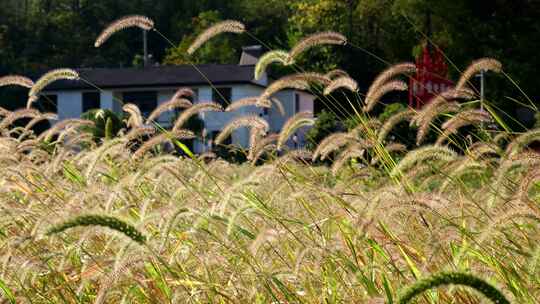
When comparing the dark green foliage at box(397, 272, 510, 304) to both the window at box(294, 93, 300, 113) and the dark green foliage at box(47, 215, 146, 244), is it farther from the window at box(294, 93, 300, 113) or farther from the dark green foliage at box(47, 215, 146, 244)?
the window at box(294, 93, 300, 113)

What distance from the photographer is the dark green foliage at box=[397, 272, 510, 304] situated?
157 centimetres

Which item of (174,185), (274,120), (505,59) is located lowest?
(274,120)

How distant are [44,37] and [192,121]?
93.1 feet

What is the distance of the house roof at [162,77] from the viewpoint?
40.7 meters

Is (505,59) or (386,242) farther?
(505,59)

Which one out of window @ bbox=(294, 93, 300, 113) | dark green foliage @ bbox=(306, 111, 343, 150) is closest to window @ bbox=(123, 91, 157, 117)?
window @ bbox=(294, 93, 300, 113)

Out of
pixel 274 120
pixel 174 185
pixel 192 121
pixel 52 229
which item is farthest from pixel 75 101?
pixel 52 229

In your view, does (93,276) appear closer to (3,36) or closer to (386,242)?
(386,242)

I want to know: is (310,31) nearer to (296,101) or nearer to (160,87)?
(296,101)

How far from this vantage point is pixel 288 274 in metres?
2.75

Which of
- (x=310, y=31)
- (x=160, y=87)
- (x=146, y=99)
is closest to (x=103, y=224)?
(x=160, y=87)

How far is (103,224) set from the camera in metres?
1.93

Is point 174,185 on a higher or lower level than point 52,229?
lower

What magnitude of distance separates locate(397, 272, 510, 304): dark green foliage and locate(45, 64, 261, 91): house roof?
38452 mm
